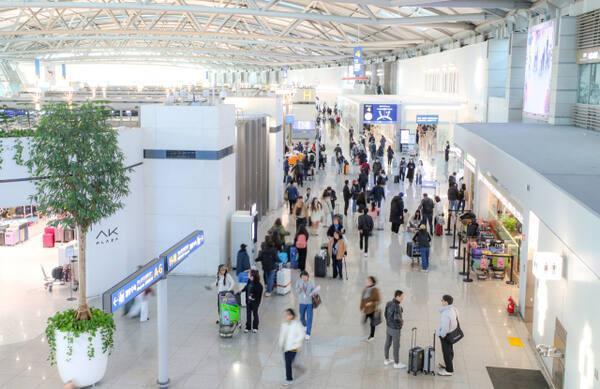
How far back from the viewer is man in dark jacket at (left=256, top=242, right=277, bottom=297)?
1335 cm

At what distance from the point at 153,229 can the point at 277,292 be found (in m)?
3.36

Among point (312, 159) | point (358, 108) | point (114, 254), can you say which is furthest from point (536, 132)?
point (358, 108)

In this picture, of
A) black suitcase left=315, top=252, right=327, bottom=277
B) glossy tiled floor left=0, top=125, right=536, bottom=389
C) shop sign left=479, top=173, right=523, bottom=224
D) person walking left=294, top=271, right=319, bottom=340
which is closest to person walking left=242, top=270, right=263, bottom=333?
glossy tiled floor left=0, top=125, right=536, bottom=389

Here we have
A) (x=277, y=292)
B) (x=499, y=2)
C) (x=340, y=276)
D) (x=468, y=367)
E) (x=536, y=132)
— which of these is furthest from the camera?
(x=499, y=2)

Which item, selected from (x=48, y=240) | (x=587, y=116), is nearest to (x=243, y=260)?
(x=48, y=240)

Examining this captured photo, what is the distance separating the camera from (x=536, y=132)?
54.4ft

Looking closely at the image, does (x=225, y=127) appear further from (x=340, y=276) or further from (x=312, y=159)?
(x=312, y=159)

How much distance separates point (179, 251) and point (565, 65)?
490 inches

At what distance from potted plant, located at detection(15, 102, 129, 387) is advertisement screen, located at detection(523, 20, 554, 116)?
13045mm

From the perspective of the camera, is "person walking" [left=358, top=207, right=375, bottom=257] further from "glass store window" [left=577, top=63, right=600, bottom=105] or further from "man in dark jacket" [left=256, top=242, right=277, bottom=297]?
"glass store window" [left=577, top=63, right=600, bottom=105]

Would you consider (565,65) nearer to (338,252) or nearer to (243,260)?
(338,252)

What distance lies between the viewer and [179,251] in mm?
9117

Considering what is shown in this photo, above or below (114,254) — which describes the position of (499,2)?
above

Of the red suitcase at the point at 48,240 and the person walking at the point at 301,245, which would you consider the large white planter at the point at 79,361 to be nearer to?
the person walking at the point at 301,245
